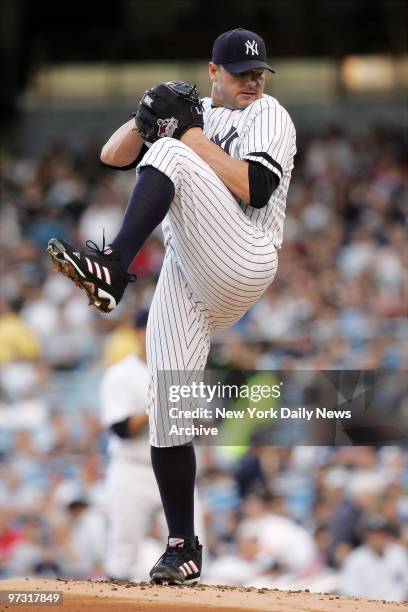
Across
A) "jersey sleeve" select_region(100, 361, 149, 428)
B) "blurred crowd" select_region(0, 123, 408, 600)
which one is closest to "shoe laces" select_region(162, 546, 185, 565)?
"jersey sleeve" select_region(100, 361, 149, 428)

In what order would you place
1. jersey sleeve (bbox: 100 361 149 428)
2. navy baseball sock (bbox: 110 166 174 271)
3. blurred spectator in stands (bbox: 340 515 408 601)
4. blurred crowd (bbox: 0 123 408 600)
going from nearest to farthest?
navy baseball sock (bbox: 110 166 174 271) < jersey sleeve (bbox: 100 361 149 428) < blurred spectator in stands (bbox: 340 515 408 601) < blurred crowd (bbox: 0 123 408 600)

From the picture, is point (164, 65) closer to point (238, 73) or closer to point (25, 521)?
point (25, 521)

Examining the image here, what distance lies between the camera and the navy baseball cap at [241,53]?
4.23 metres

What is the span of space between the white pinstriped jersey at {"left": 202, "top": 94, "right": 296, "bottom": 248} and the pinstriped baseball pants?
0.37 ft

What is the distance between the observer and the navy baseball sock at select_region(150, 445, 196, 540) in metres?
4.32

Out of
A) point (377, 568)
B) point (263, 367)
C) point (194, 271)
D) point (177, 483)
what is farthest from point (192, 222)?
point (263, 367)

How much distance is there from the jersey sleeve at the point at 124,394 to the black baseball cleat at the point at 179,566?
2546mm

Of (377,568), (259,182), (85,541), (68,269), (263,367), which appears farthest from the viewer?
(263,367)

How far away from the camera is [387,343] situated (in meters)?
9.34

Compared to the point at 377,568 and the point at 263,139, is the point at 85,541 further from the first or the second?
the point at 263,139

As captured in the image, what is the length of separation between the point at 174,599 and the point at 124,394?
321cm

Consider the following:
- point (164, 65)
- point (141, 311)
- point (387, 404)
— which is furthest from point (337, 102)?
point (387, 404)

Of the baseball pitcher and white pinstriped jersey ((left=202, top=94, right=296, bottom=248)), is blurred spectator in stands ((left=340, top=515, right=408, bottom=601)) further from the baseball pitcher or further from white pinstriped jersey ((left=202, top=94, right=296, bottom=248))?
white pinstriped jersey ((left=202, top=94, right=296, bottom=248))

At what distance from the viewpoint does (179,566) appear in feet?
14.1
